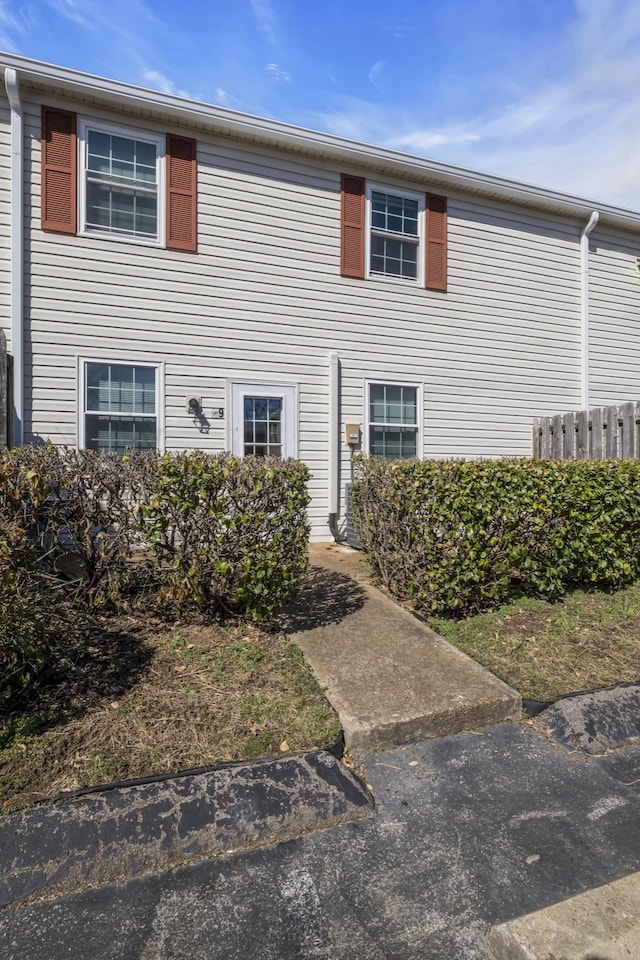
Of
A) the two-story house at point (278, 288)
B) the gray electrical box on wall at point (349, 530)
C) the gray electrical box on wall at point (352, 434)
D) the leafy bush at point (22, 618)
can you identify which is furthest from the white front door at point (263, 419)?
the leafy bush at point (22, 618)

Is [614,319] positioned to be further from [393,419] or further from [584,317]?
[393,419]

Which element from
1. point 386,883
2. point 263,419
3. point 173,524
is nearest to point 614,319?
point 263,419

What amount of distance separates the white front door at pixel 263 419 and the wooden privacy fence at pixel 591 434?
12.2ft

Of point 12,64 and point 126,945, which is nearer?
point 126,945

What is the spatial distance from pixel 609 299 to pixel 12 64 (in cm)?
909

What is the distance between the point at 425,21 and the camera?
7.38 metres

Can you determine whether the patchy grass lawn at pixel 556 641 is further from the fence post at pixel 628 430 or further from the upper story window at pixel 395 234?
the upper story window at pixel 395 234

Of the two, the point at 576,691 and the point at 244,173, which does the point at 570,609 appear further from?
the point at 244,173

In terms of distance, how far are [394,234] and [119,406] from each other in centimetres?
464

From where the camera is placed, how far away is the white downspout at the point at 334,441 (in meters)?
7.34

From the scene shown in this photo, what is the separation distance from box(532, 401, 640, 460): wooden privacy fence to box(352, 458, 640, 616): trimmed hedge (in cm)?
214

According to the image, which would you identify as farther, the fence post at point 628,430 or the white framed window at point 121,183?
the fence post at point 628,430

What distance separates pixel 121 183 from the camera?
639 cm

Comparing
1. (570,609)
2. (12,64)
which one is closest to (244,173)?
(12,64)
